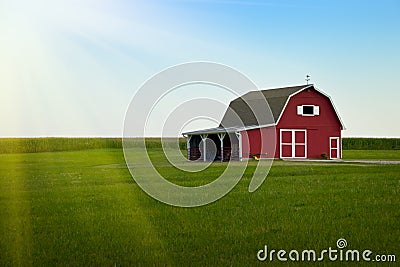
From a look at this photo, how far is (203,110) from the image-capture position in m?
18.2

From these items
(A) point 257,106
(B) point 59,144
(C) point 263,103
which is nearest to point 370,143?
(A) point 257,106

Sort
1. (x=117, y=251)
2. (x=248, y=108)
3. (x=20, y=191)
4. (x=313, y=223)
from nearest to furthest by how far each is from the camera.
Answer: (x=117, y=251) < (x=313, y=223) < (x=20, y=191) < (x=248, y=108)

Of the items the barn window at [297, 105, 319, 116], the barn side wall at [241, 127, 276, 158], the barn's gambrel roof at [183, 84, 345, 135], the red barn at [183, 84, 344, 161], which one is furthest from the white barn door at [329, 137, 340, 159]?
the barn side wall at [241, 127, 276, 158]

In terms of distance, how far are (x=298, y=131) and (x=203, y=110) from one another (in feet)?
64.4

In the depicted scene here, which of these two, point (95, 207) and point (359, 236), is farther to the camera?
point (95, 207)

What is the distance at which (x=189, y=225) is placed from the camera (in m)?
10.2

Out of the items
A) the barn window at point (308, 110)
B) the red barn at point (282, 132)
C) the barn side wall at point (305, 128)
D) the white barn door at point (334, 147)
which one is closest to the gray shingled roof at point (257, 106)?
the red barn at point (282, 132)

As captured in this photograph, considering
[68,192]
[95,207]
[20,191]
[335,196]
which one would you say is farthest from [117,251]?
[20,191]

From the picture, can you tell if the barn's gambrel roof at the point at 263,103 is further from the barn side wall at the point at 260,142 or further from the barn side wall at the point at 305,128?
the barn side wall at the point at 260,142

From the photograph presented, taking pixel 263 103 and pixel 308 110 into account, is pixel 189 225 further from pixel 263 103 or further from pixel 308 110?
pixel 263 103

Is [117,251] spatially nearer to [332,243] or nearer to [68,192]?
[332,243]

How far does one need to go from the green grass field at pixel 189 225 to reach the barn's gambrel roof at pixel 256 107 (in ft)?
65.8

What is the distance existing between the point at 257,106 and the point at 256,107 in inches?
12.1

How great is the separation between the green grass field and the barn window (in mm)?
21230
